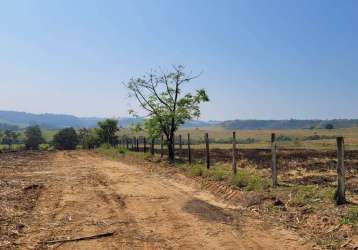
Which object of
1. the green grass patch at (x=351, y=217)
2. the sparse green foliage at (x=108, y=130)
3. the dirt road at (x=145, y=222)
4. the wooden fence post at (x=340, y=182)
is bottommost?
the dirt road at (x=145, y=222)

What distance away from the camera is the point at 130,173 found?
2156 cm

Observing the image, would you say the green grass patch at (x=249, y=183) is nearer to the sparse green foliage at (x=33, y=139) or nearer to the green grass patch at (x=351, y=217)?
the green grass patch at (x=351, y=217)

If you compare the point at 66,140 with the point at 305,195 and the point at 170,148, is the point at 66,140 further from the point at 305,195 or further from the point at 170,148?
the point at 305,195

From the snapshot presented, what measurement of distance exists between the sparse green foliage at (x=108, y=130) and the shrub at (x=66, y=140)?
2252 cm

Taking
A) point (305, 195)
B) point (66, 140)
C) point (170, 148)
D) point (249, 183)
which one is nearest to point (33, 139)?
point (66, 140)

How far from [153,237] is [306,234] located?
10.5 feet

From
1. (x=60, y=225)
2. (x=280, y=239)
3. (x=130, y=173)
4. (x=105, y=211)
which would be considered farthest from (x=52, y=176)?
(x=280, y=239)

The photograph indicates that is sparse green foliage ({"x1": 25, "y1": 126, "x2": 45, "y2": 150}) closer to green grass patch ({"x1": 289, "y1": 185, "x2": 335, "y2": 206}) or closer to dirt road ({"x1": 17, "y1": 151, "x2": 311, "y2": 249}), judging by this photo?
dirt road ({"x1": 17, "y1": 151, "x2": 311, "y2": 249})

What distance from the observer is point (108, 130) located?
73.1 metres

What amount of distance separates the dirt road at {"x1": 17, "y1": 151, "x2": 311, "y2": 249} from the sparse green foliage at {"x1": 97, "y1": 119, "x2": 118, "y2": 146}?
56.9 metres

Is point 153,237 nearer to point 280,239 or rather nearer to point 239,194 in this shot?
point 280,239

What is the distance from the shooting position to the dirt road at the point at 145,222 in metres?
8.43

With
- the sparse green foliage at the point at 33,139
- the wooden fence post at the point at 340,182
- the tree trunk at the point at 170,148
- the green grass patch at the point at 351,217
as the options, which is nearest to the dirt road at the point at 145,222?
the green grass patch at the point at 351,217

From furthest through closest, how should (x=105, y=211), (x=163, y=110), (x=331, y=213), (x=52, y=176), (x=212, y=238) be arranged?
(x=163, y=110) → (x=52, y=176) → (x=105, y=211) → (x=331, y=213) → (x=212, y=238)
